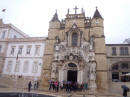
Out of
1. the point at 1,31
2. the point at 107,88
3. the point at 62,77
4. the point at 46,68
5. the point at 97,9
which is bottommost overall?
the point at 107,88

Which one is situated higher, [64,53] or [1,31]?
[1,31]

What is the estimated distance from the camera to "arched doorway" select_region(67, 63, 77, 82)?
2647 centimetres

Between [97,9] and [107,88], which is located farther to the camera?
[97,9]

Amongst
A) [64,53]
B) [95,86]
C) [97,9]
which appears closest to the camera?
[95,86]

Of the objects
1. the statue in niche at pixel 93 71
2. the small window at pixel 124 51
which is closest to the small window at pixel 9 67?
the statue in niche at pixel 93 71

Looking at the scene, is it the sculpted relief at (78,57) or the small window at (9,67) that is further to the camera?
the small window at (9,67)

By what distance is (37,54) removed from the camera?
104ft

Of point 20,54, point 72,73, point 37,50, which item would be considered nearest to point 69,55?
point 72,73

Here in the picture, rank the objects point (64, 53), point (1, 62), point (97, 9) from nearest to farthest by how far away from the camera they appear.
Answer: point (64, 53), point (97, 9), point (1, 62)

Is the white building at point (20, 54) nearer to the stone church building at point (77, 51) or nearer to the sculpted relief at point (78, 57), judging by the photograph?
the stone church building at point (77, 51)

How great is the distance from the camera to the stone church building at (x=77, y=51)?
2547 centimetres

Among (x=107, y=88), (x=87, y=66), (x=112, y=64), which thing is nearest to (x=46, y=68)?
(x=87, y=66)

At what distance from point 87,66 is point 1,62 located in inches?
864

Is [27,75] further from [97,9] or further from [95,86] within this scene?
[97,9]
